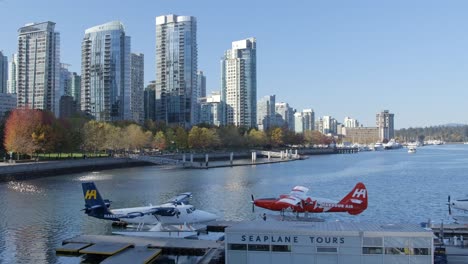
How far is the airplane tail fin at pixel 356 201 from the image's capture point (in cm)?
3872

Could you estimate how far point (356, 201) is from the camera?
38.9 metres

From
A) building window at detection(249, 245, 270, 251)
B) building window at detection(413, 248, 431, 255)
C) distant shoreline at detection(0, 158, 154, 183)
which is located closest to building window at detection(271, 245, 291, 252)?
building window at detection(249, 245, 270, 251)

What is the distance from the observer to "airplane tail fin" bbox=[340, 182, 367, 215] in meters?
38.7

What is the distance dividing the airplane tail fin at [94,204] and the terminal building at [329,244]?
632 inches

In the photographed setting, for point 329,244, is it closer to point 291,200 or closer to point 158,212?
point 158,212

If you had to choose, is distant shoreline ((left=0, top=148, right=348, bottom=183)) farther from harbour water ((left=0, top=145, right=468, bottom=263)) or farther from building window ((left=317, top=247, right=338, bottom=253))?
building window ((left=317, top=247, right=338, bottom=253))

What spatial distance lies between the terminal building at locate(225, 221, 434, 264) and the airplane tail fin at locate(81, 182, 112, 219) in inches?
632

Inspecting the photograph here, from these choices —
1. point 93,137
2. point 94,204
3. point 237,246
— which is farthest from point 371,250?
point 93,137

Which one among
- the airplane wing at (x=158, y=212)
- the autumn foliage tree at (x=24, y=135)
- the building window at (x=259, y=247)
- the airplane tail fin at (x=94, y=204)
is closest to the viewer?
the building window at (x=259, y=247)

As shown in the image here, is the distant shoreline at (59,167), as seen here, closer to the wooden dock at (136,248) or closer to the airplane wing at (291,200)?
the wooden dock at (136,248)

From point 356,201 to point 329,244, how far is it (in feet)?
60.6

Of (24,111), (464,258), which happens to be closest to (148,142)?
(24,111)

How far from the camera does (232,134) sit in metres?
179

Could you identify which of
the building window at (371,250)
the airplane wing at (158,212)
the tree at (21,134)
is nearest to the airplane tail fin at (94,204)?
the airplane wing at (158,212)
